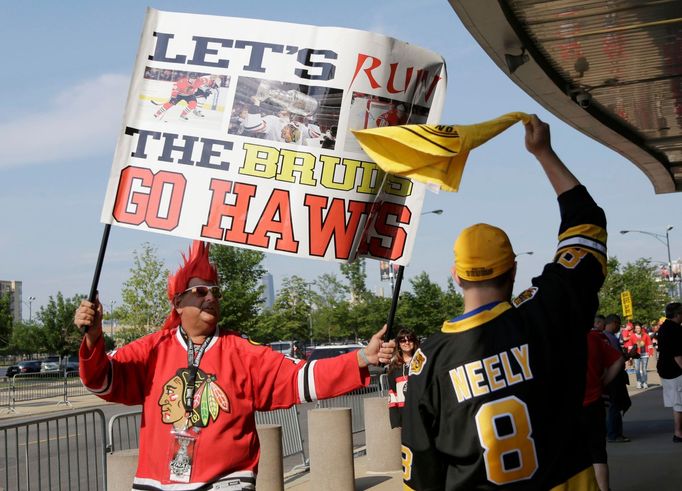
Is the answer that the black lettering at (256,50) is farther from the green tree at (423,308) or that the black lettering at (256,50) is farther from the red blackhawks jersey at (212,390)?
the green tree at (423,308)

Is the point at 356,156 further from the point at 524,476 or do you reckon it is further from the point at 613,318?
the point at 613,318

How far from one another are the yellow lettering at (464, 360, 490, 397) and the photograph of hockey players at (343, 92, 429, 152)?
1.86 metres

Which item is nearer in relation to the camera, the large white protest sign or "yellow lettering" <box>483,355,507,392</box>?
"yellow lettering" <box>483,355,507,392</box>

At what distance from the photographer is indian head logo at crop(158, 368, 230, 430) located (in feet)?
14.7

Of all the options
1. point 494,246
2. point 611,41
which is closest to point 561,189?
point 494,246

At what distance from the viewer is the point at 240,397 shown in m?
4.56

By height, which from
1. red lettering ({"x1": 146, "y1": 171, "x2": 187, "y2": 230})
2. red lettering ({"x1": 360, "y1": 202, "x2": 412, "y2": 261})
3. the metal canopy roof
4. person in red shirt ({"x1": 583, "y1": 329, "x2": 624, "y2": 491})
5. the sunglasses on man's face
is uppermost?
the metal canopy roof

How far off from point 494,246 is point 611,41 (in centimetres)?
579

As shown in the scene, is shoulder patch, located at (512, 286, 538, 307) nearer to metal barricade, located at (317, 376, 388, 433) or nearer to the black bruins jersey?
the black bruins jersey

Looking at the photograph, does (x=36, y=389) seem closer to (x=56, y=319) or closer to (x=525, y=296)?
(x=525, y=296)

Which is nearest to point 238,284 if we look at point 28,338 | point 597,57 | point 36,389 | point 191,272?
point 36,389

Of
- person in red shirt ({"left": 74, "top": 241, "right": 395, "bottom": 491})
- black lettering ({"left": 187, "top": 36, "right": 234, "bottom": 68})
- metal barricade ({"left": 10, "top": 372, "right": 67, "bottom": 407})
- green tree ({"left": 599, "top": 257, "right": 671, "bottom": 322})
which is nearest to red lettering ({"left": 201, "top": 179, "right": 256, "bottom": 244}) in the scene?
person in red shirt ({"left": 74, "top": 241, "right": 395, "bottom": 491})

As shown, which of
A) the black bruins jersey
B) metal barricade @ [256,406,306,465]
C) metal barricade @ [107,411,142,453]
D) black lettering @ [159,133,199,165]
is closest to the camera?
the black bruins jersey

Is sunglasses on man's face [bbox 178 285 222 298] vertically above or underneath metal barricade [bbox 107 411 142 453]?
above
